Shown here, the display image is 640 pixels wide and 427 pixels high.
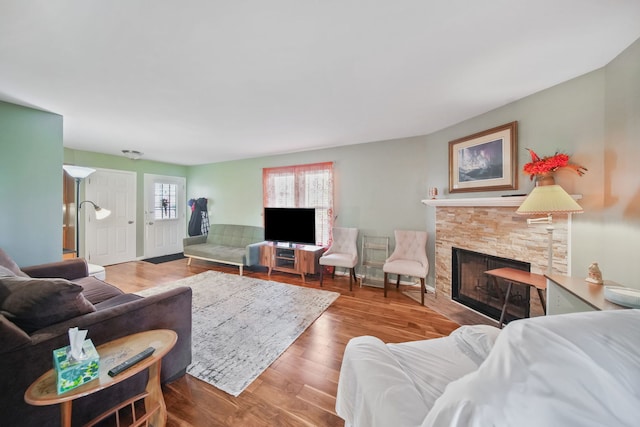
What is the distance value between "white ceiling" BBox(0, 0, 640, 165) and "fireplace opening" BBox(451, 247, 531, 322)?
1769mm

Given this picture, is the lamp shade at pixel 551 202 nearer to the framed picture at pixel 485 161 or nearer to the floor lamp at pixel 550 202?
the floor lamp at pixel 550 202

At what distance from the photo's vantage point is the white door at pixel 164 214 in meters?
5.34

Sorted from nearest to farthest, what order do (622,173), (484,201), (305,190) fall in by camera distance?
1. (622,173)
2. (484,201)
3. (305,190)

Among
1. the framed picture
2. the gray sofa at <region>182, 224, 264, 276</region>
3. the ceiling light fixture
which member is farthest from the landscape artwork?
the ceiling light fixture

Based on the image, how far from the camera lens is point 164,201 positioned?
5.68 m

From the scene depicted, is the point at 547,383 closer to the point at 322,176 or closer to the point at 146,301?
the point at 146,301

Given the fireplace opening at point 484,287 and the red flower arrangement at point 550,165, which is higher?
the red flower arrangement at point 550,165

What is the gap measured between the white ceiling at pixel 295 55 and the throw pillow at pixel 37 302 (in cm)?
154

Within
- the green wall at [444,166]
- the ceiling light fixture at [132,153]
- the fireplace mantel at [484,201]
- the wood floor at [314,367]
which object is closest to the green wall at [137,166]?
the green wall at [444,166]

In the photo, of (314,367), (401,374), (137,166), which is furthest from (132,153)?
(401,374)

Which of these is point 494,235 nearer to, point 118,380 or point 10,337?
point 118,380

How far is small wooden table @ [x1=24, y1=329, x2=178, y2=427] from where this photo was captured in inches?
35.7

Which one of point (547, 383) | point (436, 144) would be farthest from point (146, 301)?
point (436, 144)

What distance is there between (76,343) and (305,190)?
363 cm
